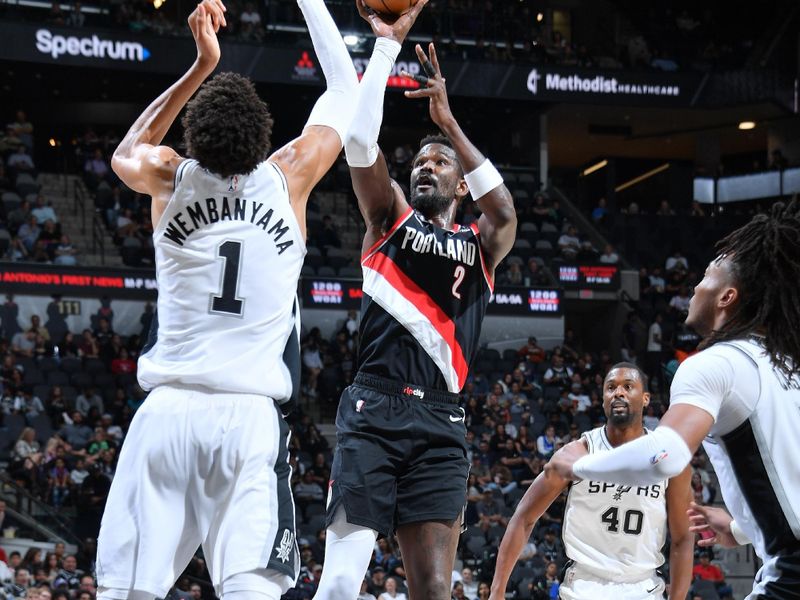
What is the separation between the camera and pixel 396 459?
5629mm

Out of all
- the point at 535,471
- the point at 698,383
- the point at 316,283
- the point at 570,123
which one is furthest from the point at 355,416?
the point at 570,123

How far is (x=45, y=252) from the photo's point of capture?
73.4 feet

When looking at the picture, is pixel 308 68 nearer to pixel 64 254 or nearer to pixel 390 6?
pixel 64 254

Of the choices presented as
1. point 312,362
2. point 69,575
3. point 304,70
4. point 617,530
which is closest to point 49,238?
point 312,362

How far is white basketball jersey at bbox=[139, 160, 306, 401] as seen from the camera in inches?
169

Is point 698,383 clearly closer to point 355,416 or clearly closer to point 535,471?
point 355,416

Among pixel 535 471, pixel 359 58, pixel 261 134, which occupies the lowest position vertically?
pixel 535 471

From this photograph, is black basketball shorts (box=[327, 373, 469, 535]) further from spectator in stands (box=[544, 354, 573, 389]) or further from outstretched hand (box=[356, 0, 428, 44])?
spectator in stands (box=[544, 354, 573, 389])

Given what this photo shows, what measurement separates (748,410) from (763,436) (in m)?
0.10

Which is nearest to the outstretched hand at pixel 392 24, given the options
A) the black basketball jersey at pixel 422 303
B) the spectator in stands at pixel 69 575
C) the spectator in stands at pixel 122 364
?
the black basketball jersey at pixel 422 303

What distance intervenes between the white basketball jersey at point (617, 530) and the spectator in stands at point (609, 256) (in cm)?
1992

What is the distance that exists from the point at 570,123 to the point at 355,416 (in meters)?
28.1

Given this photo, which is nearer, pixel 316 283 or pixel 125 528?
pixel 125 528

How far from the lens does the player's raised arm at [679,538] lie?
23.2 feet
